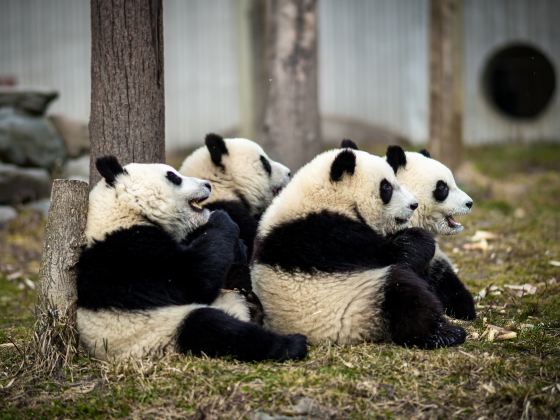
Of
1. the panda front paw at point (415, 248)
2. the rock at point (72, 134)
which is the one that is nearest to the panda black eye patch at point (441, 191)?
A: the panda front paw at point (415, 248)

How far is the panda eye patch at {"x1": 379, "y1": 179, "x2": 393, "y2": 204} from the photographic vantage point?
517 cm

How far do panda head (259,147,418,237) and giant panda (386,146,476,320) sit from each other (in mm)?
463

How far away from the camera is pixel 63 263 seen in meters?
4.88

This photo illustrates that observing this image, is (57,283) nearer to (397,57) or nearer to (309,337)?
(309,337)

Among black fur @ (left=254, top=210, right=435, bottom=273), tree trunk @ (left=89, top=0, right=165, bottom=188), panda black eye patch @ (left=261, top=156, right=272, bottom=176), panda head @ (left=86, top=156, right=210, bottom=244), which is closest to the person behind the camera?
panda head @ (left=86, top=156, right=210, bottom=244)

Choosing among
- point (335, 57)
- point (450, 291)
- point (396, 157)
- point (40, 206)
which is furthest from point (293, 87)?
point (335, 57)

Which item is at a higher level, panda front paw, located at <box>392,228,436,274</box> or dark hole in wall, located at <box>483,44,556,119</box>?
dark hole in wall, located at <box>483,44,556,119</box>

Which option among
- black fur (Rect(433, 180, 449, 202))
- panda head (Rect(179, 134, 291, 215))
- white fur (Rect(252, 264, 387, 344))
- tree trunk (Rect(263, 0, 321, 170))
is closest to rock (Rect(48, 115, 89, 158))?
tree trunk (Rect(263, 0, 321, 170))

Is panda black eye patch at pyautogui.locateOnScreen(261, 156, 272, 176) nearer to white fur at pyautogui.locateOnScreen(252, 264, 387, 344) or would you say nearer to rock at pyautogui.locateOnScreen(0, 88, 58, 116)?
white fur at pyautogui.locateOnScreen(252, 264, 387, 344)

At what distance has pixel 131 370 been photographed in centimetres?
450

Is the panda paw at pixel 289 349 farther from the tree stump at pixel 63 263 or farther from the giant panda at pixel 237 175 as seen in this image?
the giant panda at pixel 237 175

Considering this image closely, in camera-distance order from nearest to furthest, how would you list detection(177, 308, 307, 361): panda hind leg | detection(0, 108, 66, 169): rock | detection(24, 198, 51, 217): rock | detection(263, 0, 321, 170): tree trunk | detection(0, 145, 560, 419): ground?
detection(0, 145, 560, 419): ground < detection(177, 308, 307, 361): panda hind leg < detection(263, 0, 321, 170): tree trunk < detection(24, 198, 51, 217): rock < detection(0, 108, 66, 169): rock

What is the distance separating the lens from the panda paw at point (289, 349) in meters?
4.60

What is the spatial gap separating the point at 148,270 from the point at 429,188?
2.21 metres
